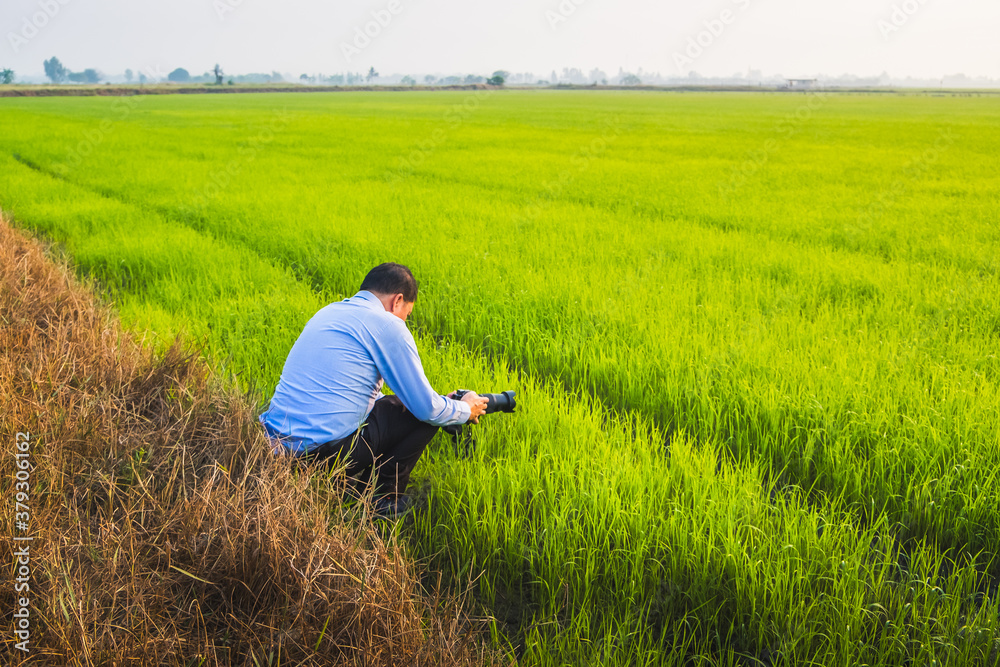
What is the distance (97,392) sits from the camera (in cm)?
284

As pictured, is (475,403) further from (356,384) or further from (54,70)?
(54,70)

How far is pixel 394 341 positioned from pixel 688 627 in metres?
1.57

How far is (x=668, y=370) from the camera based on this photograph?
3.99 m

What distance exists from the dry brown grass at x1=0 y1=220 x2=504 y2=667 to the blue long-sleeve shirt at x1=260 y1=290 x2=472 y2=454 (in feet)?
0.61

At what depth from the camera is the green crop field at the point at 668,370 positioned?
2.25 m

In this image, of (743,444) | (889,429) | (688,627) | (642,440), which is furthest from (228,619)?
(889,429)

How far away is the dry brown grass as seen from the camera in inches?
64.5

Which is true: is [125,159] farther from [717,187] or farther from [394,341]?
[394,341]
